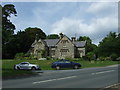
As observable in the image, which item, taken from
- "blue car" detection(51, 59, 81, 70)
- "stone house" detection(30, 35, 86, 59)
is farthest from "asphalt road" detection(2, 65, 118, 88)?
"stone house" detection(30, 35, 86, 59)

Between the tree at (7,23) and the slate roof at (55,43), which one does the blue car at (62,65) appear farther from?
the slate roof at (55,43)

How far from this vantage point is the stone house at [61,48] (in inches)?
2771

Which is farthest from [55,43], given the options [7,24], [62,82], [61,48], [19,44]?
[62,82]

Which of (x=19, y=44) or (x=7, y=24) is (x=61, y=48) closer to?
(x=19, y=44)

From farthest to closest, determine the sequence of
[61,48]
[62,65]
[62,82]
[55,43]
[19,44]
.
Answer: [55,43], [19,44], [61,48], [62,65], [62,82]

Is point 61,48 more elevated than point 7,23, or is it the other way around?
point 7,23

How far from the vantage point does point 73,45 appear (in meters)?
70.2

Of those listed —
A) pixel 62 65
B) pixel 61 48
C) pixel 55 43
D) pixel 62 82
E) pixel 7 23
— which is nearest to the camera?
pixel 62 82

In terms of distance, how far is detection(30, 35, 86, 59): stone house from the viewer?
231 ft

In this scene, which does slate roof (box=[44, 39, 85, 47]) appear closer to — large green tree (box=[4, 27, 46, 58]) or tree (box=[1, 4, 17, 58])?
large green tree (box=[4, 27, 46, 58])

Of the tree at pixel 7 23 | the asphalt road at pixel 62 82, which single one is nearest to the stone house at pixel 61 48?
the tree at pixel 7 23

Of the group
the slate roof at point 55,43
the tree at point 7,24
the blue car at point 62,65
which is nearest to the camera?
the tree at point 7,24

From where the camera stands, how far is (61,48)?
7119 cm

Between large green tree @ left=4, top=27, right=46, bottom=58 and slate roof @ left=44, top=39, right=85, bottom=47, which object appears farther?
slate roof @ left=44, top=39, right=85, bottom=47
